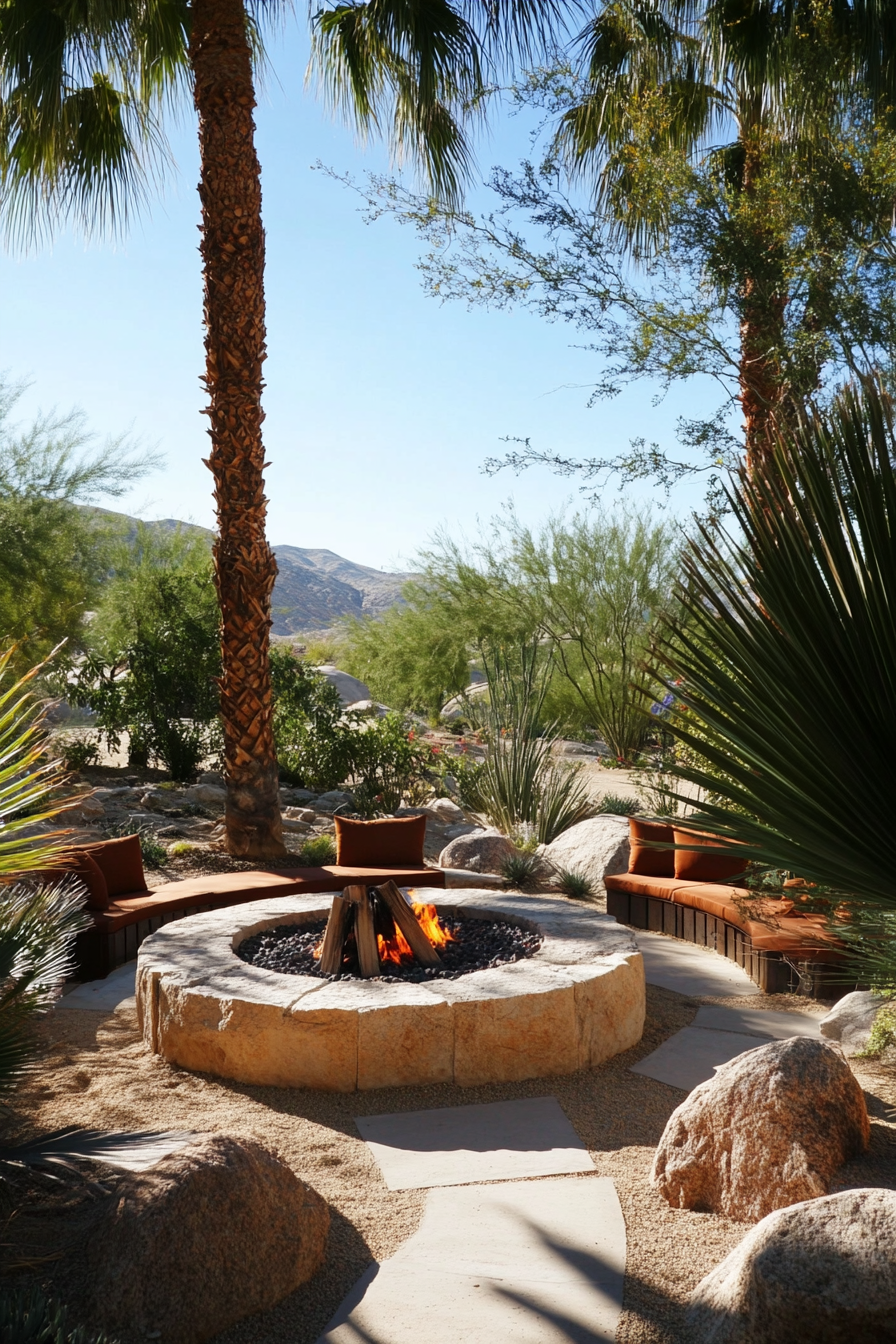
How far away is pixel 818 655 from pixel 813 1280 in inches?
58.4

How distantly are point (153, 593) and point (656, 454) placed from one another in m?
7.36

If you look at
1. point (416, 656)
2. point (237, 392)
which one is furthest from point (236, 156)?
point (416, 656)

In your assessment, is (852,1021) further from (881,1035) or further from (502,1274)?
(502,1274)

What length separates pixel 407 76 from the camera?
28.9ft

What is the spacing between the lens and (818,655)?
6.22 ft

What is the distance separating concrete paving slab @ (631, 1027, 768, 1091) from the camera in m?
4.84

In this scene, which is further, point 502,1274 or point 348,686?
point 348,686

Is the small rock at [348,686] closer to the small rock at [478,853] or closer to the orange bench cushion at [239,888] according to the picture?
the small rock at [478,853]

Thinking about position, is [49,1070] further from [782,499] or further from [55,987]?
[782,499]

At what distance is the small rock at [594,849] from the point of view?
346 inches

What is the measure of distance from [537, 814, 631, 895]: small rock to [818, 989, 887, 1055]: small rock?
10.3 feet

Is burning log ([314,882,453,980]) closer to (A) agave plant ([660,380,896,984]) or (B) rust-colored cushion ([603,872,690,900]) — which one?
(B) rust-colored cushion ([603,872,690,900])

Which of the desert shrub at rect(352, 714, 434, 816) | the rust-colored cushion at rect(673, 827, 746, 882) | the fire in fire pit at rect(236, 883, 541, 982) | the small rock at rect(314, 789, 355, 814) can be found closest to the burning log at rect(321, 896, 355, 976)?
the fire in fire pit at rect(236, 883, 541, 982)

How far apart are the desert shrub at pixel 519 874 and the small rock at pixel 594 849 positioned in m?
0.26
